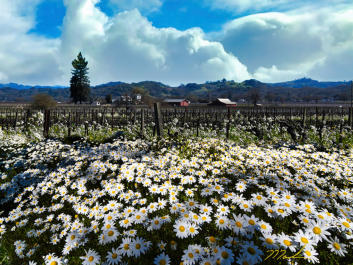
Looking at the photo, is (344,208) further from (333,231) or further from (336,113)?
(336,113)

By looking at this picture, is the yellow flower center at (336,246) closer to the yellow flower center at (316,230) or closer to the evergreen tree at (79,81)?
the yellow flower center at (316,230)

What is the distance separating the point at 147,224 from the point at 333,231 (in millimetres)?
2069

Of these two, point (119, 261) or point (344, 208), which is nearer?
point (119, 261)

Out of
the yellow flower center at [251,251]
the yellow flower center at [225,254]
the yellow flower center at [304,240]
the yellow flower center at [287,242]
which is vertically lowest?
the yellow flower center at [225,254]

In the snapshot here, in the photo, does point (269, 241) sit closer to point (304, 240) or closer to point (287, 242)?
point (287, 242)

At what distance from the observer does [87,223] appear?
9.14 feet

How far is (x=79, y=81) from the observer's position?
236 feet

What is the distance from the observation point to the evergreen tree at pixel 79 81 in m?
71.5

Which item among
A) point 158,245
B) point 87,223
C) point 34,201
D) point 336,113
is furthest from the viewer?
point 336,113

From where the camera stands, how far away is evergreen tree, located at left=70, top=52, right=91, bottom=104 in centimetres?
7150

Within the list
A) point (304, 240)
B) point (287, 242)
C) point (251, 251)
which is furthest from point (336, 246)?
point (251, 251)

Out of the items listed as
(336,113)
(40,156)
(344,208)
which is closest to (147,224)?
(344,208)

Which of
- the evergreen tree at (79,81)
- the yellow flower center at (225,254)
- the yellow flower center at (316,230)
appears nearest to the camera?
the yellow flower center at (225,254)

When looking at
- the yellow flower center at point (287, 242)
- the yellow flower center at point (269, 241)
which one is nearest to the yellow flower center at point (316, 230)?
the yellow flower center at point (287, 242)
